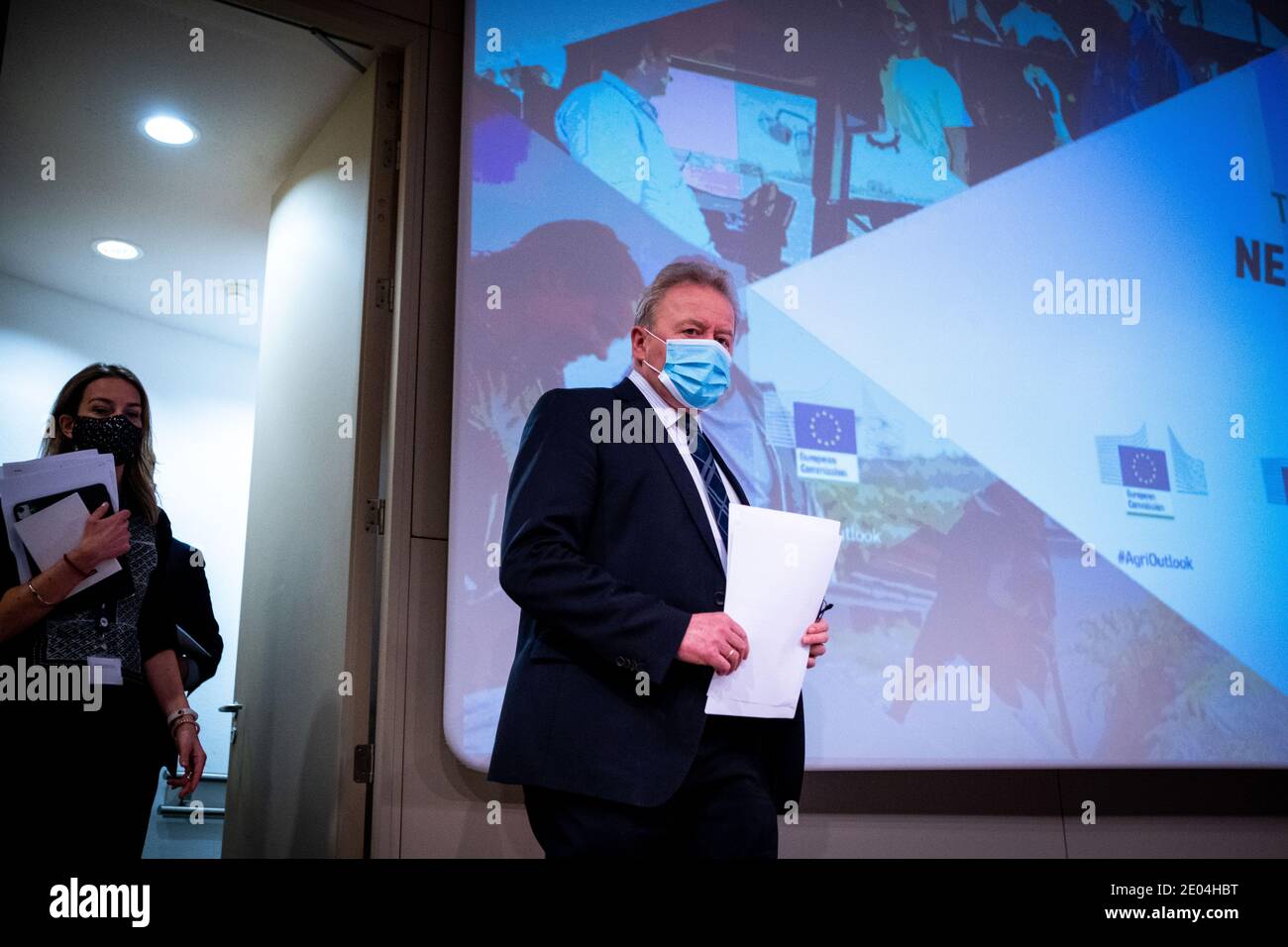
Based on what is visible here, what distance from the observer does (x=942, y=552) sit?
3.13 metres

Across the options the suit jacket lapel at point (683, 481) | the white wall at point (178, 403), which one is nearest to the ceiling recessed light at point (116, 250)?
→ the white wall at point (178, 403)

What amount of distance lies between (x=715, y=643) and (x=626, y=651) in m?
0.14

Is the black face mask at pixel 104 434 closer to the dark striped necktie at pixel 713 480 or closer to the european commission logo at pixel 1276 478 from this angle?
the dark striped necktie at pixel 713 480

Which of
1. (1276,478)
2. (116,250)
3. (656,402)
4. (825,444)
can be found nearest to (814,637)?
(656,402)

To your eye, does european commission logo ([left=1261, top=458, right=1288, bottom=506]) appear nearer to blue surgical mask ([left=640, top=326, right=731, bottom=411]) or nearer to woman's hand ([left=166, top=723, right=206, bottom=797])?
blue surgical mask ([left=640, top=326, right=731, bottom=411])

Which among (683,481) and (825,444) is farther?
(825,444)

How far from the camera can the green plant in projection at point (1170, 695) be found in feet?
10.3

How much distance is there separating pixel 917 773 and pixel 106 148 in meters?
3.23

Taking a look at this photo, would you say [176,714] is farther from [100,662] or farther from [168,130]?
[168,130]

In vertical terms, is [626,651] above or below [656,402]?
below

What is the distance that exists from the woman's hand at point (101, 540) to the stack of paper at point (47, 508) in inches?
0.8

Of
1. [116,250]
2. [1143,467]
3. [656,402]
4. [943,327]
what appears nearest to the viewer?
[656,402]

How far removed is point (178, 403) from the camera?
489 centimetres

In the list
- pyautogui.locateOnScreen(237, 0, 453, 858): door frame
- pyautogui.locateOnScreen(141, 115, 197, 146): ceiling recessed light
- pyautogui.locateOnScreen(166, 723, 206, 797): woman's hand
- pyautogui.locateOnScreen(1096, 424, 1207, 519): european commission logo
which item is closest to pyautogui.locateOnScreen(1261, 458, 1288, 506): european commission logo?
pyautogui.locateOnScreen(1096, 424, 1207, 519): european commission logo
